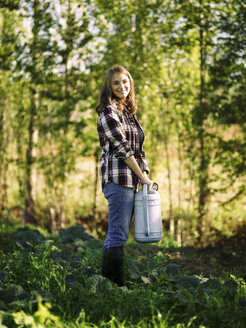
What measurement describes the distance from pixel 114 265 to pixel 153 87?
395cm

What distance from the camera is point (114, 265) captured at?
2.82 m

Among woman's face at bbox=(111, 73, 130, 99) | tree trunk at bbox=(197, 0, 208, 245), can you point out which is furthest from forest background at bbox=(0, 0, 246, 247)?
woman's face at bbox=(111, 73, 130, 99)

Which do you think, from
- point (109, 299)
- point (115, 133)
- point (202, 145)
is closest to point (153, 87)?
point (202, 145)

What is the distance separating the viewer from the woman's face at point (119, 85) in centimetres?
295

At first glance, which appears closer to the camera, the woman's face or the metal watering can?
the metal watering can

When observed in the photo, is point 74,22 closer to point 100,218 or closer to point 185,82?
point 185,82

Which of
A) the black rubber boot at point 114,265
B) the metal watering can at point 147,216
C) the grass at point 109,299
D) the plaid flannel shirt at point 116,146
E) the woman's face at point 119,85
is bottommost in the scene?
the grass at point 109,299

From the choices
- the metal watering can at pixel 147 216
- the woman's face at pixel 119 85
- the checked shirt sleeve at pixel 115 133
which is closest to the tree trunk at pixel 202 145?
the woman's face at pixel 119 85

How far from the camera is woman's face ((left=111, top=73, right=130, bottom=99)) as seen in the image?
2953mm

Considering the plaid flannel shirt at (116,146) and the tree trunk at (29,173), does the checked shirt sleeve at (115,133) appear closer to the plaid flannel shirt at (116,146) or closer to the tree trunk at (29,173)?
the plaid flannel shirt at (116,146)

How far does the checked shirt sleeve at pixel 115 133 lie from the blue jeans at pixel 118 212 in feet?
0.84

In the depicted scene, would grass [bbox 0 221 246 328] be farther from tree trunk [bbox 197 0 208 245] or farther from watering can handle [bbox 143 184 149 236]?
tree trunk [bbox 197 0 208 245]

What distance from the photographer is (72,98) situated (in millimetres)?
6398

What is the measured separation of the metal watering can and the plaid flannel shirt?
13cm
